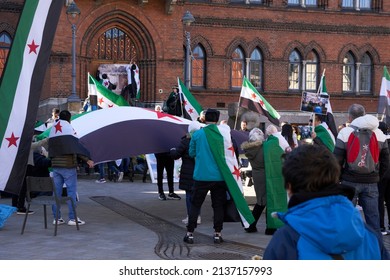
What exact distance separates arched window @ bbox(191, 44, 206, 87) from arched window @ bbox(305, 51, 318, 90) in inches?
209

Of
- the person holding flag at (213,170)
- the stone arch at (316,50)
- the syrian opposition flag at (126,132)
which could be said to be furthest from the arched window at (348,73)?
the person holding flag at (213,170)

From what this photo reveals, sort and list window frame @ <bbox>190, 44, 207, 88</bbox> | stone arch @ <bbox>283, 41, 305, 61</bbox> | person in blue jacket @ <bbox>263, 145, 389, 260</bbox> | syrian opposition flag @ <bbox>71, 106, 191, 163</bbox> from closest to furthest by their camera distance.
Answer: person in blue jacket @ <bbox>263, 145, 389, 260</bbox> < syrian opposition flag @ <bbox>71, 106, 191, 163</bbox> < window frame @ <bbox>190, 44, 207, 88</bbox> < stone arch @ <bbox>283, 41, 305, 61</bbox>

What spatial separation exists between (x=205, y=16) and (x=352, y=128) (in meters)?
22.8

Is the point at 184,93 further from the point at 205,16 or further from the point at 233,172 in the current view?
the point at 205,16

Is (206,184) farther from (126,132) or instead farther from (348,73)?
(348,73)

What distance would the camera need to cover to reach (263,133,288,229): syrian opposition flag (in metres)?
10.6

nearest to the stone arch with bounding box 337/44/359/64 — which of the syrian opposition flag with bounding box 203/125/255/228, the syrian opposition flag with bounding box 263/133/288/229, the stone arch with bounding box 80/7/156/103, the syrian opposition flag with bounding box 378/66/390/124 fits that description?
the stone arch with bounding box 80/7/156/103

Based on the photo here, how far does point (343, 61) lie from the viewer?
→ 34031 millimetres

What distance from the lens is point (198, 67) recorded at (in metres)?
31.5

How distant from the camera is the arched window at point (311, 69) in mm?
33438

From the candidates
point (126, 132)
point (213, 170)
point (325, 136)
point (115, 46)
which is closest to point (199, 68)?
point (115, 46)

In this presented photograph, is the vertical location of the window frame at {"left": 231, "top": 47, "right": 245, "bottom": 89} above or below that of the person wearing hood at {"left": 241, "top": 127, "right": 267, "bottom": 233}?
above

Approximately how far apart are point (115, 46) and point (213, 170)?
67.4 ft

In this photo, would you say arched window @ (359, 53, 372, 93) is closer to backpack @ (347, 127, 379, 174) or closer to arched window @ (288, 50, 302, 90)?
arched window @ (288, 50, 302, 90)
